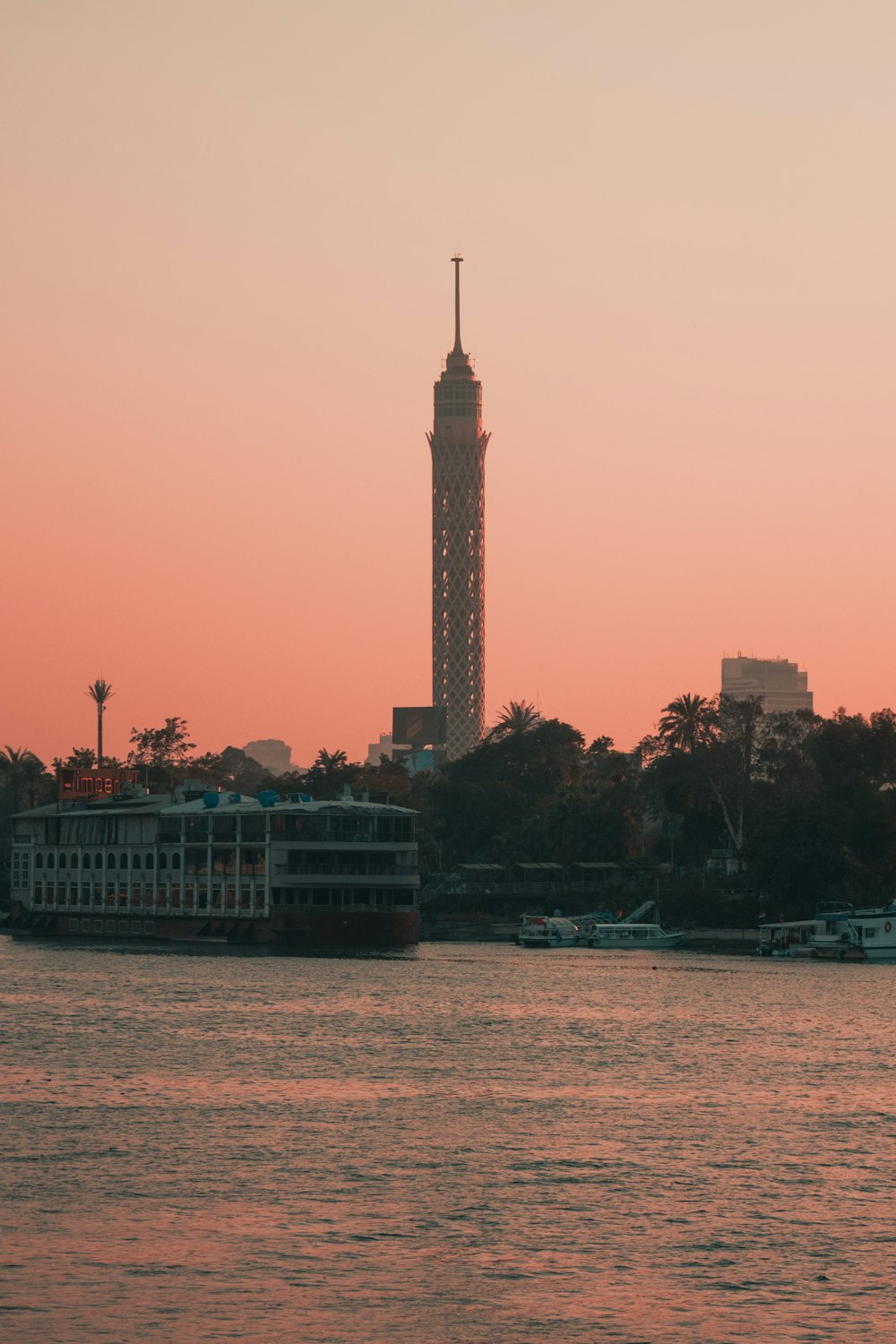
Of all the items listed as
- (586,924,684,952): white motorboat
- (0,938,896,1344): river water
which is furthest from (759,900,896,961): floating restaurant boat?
(0,938,896,1344): river water

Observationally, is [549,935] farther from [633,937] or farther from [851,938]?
[851,938]

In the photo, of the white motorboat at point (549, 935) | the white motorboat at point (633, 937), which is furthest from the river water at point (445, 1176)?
the white motorboat at point (549, 935)

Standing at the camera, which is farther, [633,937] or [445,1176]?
[633,937]

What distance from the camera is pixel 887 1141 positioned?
199 ft

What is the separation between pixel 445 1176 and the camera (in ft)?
179

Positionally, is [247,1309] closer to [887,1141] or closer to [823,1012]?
[887,1141]

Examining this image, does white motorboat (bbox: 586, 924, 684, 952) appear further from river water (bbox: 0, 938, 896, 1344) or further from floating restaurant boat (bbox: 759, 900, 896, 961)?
river water (bbox: 0, 938, 896, 1344)

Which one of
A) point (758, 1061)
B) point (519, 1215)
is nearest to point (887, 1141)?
point (519, 1215)

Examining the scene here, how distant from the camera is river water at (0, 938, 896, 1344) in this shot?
39.5 metres

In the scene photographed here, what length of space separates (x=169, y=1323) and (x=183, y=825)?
521 feet

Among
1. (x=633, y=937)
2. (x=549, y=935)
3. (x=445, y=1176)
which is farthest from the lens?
(x=549, y=935)

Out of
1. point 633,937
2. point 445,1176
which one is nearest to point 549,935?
point 633,937

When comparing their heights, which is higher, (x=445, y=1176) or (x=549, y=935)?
(x=549, y=935)

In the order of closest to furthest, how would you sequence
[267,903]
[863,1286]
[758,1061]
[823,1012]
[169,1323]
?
1. [169,1323]
2. [863,1286]
3. [758,1061]
4. [823,1012]
5. [267,903]
